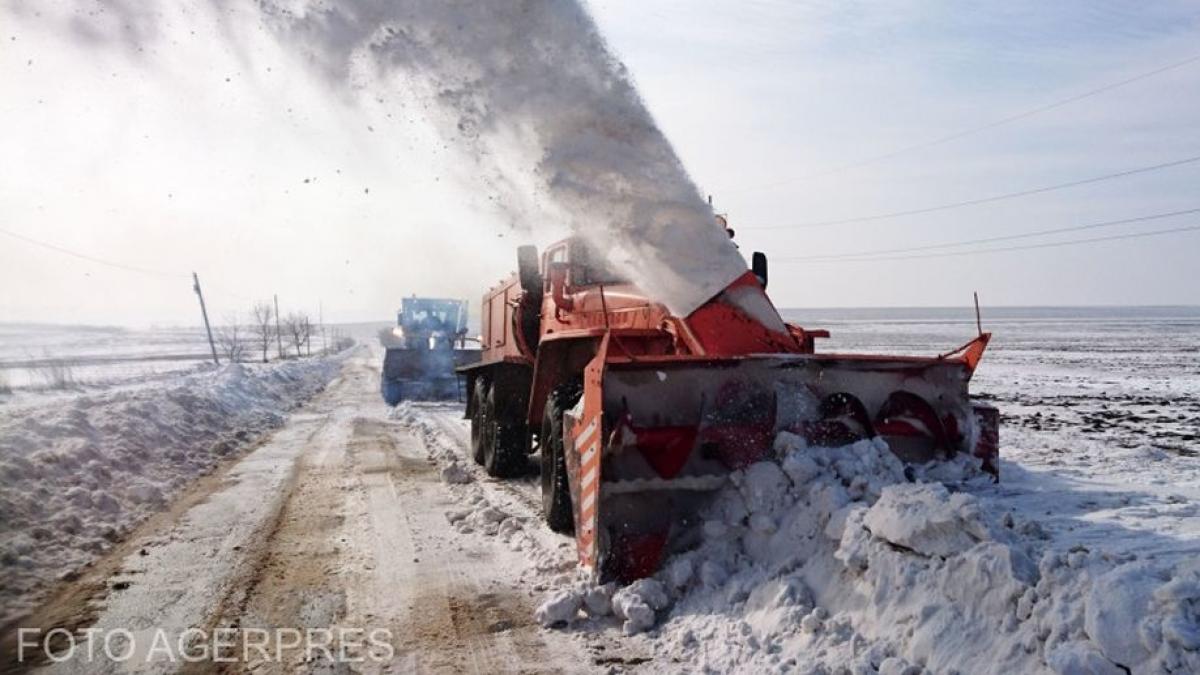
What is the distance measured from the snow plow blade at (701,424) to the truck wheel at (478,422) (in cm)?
507

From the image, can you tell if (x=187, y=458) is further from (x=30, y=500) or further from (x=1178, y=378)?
(x=1178, y=378)

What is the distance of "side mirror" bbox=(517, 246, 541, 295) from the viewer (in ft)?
28.9

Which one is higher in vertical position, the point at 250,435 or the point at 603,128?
the point at 603,128

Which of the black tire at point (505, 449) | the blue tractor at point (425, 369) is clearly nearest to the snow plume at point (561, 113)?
the black tire at point (505, 449)

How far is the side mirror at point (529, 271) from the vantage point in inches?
347

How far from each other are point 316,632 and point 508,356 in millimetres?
5592

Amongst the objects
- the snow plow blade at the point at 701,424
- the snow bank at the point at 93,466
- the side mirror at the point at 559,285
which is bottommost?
the snow bank at the point at 93,466

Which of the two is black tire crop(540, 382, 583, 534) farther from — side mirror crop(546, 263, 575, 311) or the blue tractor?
the blue tractor

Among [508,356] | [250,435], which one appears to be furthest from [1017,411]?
[250,435]

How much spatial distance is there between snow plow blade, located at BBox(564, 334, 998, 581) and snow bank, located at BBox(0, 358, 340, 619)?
3.65 metres

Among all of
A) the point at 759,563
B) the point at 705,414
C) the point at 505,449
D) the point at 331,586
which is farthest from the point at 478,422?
the point at 759,563

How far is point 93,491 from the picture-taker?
7.88m

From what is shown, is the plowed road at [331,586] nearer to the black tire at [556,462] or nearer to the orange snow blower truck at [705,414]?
the black tire at [556,462]

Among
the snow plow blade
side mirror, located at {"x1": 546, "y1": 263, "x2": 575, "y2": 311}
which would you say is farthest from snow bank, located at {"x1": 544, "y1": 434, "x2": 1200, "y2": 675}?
side mirror, located at {"x1": 546, "y1": 263, "x2": 575, "y2": 311}
